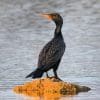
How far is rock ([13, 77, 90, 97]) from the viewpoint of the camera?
15.4 m

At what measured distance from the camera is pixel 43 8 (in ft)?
102

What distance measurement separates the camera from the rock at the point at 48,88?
50.5ft

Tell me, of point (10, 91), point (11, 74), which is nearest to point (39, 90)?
point (10, 91)

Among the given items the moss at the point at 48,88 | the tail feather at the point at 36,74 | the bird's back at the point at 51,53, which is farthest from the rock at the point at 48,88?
the bird's back at the point at 51,53

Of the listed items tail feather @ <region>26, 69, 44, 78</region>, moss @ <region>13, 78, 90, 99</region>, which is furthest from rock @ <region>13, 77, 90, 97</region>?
tail feather @ <region>26, 69, 44, 78</region>

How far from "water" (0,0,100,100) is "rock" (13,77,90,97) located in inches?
9.2

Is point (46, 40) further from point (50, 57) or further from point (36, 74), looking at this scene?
point (36, 74)

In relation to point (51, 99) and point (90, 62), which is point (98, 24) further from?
point (51, 99)

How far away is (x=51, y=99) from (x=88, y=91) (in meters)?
0.98

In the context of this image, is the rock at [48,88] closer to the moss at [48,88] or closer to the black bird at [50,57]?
the moss at [48,88]

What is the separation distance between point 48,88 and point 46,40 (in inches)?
269

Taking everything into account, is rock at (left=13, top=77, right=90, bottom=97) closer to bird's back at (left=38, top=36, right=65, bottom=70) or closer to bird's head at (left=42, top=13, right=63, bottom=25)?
bird's back at (left=38, top=36, right=65, bottom=70)

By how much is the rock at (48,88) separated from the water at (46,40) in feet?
0.76

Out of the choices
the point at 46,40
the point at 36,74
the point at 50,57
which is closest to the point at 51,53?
the point at 50,57
